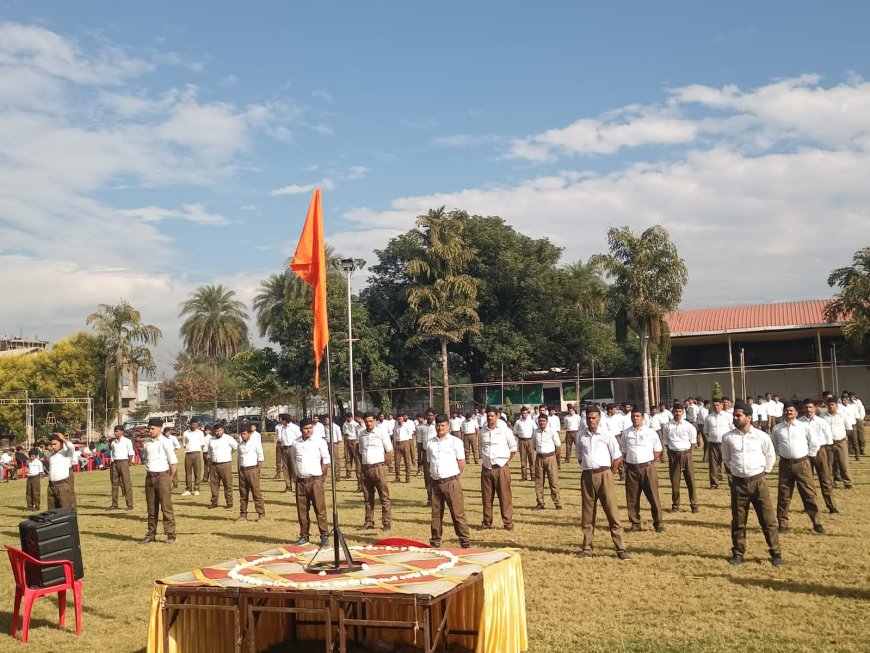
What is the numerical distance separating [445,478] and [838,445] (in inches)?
379

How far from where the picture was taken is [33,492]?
21.0m

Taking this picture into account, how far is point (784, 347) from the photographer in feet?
151

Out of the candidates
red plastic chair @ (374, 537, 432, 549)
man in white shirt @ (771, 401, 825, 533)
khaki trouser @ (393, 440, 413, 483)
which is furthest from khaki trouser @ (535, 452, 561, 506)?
red plastic chair @ (374, 537, 432, 549)

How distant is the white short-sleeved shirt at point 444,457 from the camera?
11984 mm

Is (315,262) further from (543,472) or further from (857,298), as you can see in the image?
(857,298)

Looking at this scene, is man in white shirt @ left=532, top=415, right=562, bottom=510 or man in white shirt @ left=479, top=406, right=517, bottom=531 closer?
man in white shirt @ left=479, top=406, right=517, bottom=531

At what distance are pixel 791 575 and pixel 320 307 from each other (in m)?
6.59

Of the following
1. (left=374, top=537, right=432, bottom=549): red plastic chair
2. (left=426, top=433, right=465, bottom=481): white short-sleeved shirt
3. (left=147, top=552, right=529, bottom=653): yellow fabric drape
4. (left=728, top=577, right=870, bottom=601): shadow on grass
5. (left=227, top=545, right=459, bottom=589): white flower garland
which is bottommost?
(left=728, top=577, right=870, bottom=601): shadow on grass

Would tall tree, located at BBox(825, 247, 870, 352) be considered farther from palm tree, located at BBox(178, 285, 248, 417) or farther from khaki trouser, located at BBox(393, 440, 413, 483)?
palm tree, located at BBox(178, 285, 248, 417)

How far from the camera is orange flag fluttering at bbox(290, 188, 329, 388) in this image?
721 cm

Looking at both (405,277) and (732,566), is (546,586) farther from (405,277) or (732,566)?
(405,277)

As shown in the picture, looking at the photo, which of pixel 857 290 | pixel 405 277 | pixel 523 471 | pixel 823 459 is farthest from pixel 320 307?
pixel 405 277

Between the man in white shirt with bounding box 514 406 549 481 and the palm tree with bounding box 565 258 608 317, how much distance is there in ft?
52.1

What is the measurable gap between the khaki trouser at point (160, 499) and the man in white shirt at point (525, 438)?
8.67 m
